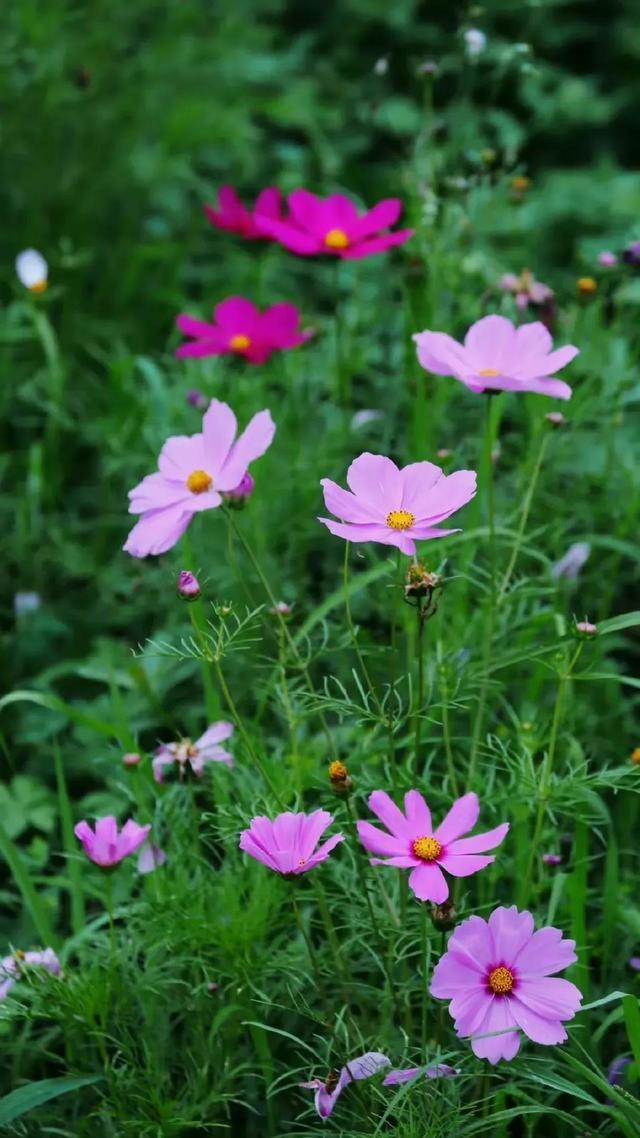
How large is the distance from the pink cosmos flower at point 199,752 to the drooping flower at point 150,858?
0.22 ft

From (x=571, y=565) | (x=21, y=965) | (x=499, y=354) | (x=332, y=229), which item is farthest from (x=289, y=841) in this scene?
(x=332, y=229)

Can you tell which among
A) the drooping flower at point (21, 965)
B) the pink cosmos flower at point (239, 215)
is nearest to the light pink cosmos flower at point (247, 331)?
the pink cosmos flower at point (239, 215)

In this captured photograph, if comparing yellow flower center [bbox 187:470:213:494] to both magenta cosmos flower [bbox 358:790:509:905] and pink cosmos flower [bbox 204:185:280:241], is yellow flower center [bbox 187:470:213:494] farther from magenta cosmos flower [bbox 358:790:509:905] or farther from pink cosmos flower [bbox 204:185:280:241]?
pink cosmos flower [bbox 204:185:280:241]

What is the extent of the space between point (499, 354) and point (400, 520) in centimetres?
26

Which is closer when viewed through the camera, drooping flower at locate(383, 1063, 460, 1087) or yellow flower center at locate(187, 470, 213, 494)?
drooping flower at locate(383, 1063, 460, 1087)

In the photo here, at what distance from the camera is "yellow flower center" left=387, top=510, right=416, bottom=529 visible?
0.84 m

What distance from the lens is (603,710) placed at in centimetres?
138

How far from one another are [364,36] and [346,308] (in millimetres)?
1253

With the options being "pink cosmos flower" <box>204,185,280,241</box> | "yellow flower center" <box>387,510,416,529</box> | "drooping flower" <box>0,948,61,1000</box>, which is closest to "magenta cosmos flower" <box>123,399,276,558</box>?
"yellow flower center" <box>387,510,416,529</box>

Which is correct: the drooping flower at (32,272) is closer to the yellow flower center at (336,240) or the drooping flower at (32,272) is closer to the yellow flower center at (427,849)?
the yellow flower center at (336,240)

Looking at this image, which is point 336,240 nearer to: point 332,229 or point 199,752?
point 332,229

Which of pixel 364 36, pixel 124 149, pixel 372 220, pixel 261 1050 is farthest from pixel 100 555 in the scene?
pixel 364 36

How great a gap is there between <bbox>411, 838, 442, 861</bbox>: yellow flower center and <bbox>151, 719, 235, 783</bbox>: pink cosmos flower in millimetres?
244

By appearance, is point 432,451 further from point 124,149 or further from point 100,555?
point 124,149
